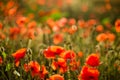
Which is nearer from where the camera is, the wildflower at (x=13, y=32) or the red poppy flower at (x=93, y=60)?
the red poppy flower at (x=93, y=60)

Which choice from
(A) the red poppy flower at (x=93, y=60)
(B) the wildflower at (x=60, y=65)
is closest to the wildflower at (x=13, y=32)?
(B) the wildflower at (x=60, y=65)

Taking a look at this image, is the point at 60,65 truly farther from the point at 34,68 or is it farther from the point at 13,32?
the point at 13,32

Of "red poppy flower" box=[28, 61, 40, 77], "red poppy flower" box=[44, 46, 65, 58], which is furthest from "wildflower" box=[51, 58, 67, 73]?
"red poppy flower" box=[28, 61, 40, 77]

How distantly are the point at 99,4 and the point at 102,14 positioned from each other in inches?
26.1

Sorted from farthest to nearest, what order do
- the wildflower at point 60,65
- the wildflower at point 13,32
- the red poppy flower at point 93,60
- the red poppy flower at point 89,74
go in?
the wildflower at point 13,32 → the wildflower at point 60,65 → the red poppy flower at point 93,60 → the red poppy flower at point 89,74

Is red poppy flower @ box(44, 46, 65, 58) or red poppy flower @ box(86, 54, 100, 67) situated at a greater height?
red poppy flower @ box(44, 46, 65, 58)

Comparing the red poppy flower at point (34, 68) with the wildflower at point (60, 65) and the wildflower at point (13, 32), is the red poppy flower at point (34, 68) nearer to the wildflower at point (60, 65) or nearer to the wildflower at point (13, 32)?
the wildflower at point (60, 65)

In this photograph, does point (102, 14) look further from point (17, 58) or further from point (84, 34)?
point (17, 58)

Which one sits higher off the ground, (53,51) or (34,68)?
(53,51)

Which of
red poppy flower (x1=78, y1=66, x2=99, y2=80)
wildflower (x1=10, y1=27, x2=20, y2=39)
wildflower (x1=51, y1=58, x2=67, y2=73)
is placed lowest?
red poppy flower (x1=78, y1=66, x2=99, y2=80)

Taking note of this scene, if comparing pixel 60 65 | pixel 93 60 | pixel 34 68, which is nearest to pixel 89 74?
pixel 93 60

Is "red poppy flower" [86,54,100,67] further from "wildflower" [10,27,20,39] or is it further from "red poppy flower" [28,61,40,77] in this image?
"wildflower" [10,27,20,39]

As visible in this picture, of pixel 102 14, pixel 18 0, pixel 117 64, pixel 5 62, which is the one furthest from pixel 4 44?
pixel 102 14

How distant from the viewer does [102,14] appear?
8.67 meters
